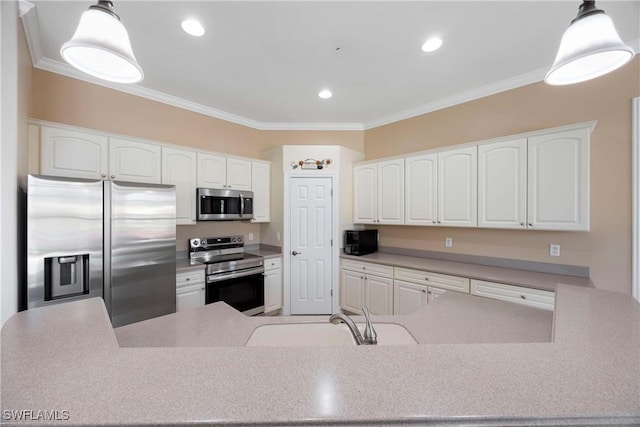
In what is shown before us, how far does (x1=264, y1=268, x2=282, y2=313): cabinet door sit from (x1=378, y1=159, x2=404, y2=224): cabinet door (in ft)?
5.21

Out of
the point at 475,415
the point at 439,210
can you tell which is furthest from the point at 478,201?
the point at 475,415

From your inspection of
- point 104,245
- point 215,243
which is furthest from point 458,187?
point 104,245

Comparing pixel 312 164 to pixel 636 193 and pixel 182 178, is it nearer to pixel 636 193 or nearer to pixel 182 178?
pixel 182 178

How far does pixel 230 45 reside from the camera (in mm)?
2248

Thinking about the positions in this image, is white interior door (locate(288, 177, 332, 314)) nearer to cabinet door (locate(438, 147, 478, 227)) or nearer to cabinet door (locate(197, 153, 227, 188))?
cabinet door (locate(197, 153, 227, 188))

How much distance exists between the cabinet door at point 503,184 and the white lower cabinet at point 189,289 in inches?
119

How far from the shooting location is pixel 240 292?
10.6 feet

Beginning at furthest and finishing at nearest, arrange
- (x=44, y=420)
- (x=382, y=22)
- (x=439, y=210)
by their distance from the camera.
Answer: (x=439, y=210)
(x=382, y=22)
(x=44, y=420)

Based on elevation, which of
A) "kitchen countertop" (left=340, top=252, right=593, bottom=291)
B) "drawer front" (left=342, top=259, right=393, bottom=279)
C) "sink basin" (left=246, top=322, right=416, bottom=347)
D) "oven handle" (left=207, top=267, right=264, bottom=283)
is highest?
"kitchen countertop" (left=340, top=252, right=593, bottom=291)

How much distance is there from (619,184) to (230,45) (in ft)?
11.4

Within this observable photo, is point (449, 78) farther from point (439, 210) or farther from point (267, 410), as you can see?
point (267, 410)

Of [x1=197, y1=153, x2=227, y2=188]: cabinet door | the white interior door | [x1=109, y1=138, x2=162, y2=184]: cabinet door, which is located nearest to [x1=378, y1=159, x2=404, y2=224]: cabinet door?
the white interior door

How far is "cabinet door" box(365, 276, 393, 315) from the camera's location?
3.18 m

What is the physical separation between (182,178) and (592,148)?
13.3ft
